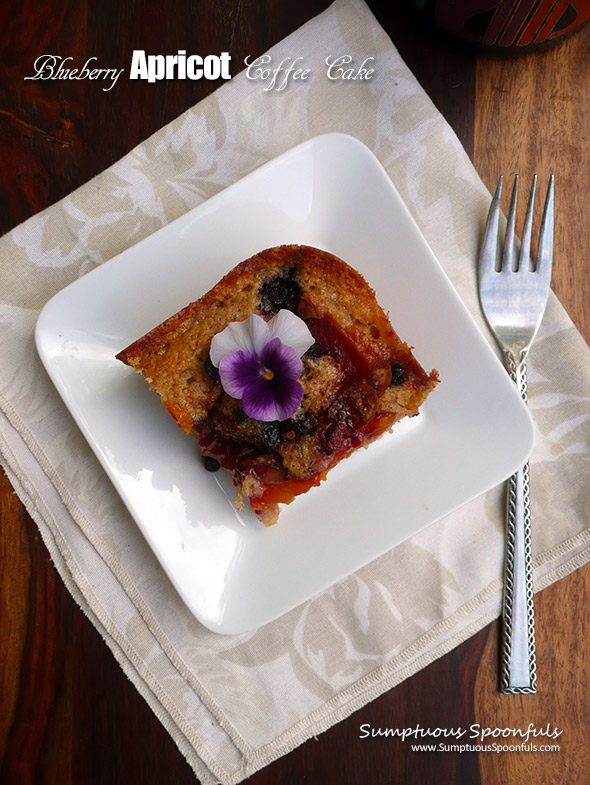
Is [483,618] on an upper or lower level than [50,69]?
lower

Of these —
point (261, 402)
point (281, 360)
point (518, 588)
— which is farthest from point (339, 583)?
point (281, 360)

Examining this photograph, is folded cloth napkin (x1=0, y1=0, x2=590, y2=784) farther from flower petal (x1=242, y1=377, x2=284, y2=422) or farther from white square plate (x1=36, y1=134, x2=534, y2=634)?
flower petal (x1=242, y1=377, x2=284, y2=422)

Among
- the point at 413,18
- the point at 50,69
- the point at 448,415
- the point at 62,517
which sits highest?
the point at 50,69

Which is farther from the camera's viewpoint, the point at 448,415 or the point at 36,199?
the point at 36,199

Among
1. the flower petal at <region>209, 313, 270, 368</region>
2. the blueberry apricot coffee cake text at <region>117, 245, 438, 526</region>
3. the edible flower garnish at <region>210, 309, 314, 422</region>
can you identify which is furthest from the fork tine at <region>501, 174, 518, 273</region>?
the flower petal at <region>209, 313, 270, 368</region>

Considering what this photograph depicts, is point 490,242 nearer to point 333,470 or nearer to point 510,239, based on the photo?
point 510,239

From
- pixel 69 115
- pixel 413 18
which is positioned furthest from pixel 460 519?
pixel 69 115

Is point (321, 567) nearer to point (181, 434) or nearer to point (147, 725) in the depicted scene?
point (181, 434)
